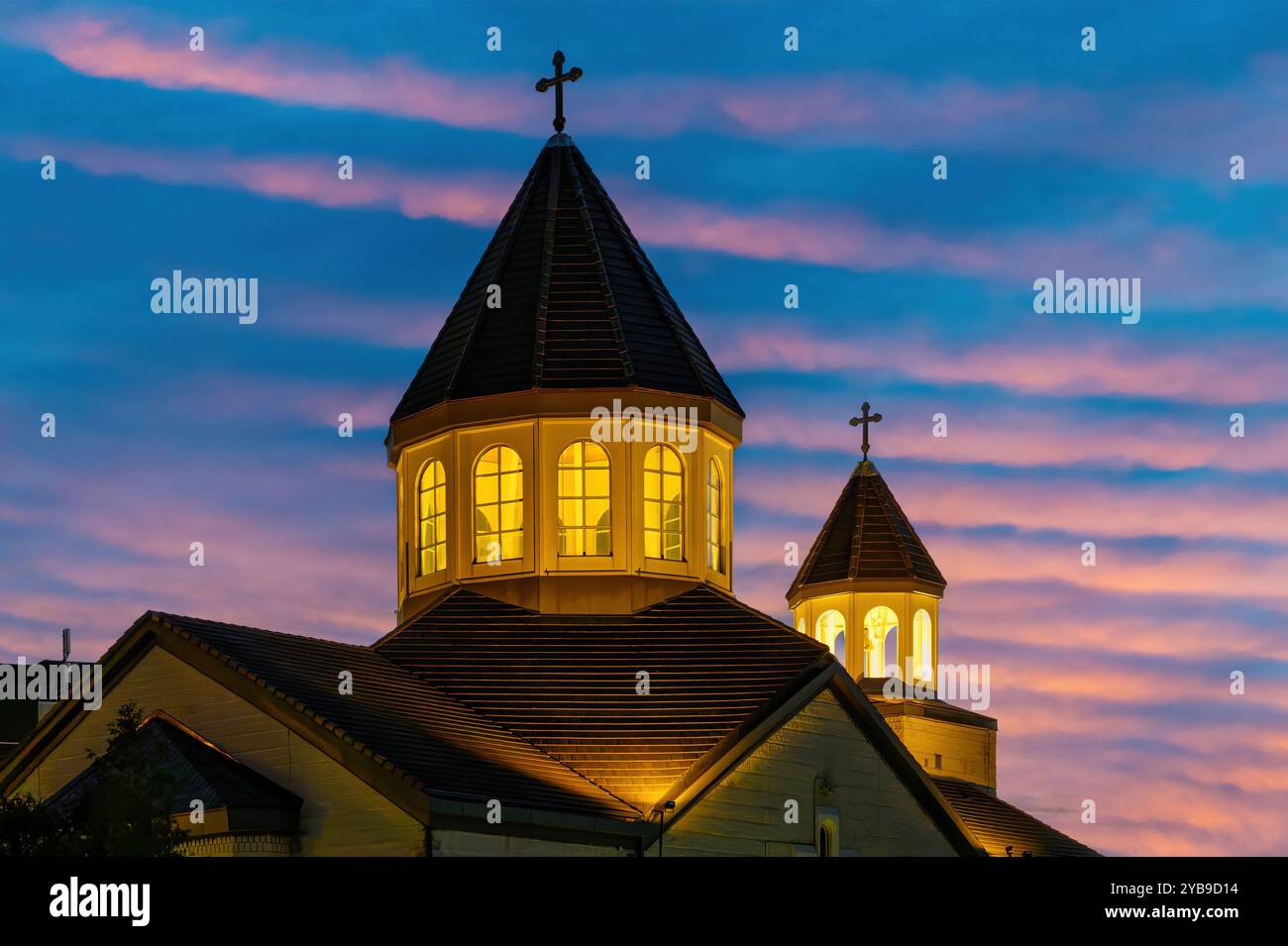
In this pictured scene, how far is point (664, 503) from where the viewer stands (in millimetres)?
38500

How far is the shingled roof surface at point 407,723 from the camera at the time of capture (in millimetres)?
30375

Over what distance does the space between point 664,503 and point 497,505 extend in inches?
109

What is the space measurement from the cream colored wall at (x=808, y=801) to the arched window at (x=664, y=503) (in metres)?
4.14

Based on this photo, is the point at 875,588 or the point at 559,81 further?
the point at 875,588

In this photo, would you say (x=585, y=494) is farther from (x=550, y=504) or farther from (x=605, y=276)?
(x=605, y=276)

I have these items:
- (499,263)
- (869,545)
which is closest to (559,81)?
(499,263)

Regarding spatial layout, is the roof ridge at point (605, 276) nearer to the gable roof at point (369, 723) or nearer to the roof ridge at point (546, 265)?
the roof ridge at point (546, 265)

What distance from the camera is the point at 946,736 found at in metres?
56.4
